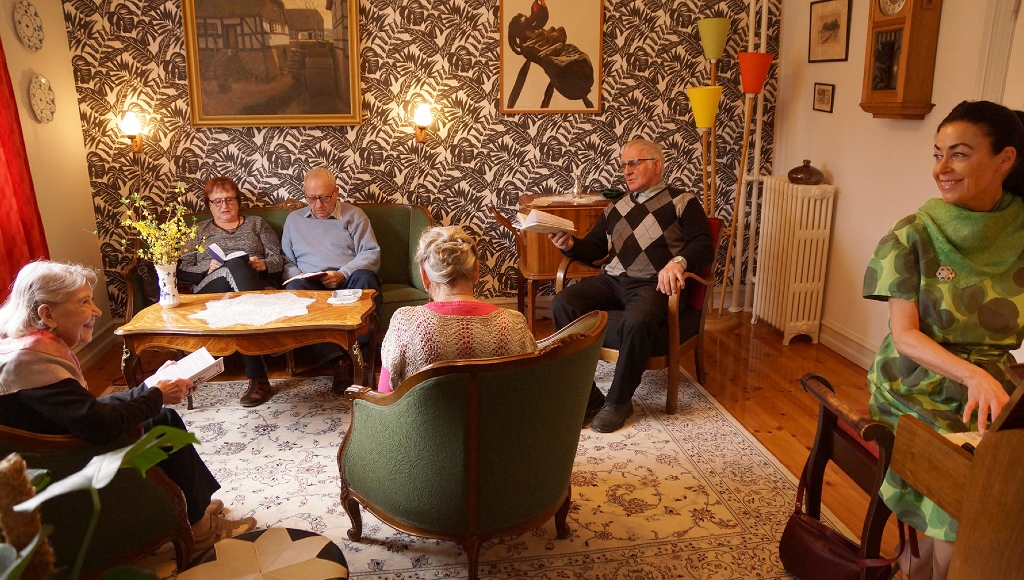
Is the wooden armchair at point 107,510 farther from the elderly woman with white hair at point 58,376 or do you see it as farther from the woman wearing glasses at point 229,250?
the woman wearing glasses at point 229,250

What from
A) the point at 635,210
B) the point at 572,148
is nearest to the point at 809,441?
the point at 635,210

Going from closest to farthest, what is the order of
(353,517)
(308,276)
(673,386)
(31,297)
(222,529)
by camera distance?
(31,297)
(353,517)
(222,529)
(673,386)
(308,276)

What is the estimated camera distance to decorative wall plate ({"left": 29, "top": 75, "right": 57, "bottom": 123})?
388cm

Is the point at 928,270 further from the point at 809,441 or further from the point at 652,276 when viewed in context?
the point at 652,276

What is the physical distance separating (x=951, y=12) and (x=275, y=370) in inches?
155

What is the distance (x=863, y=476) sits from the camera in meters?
2.06

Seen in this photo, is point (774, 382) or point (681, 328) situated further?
point (774, 382)

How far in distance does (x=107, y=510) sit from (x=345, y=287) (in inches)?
90.6

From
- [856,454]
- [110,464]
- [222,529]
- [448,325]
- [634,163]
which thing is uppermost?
[634,163]

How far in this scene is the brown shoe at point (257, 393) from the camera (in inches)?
145

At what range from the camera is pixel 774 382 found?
12.9 ft

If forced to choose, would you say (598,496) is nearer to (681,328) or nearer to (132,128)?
(681,328)

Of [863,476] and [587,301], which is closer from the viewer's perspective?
[863,476]

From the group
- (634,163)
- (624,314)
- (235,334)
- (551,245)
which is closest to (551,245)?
(551,245)
